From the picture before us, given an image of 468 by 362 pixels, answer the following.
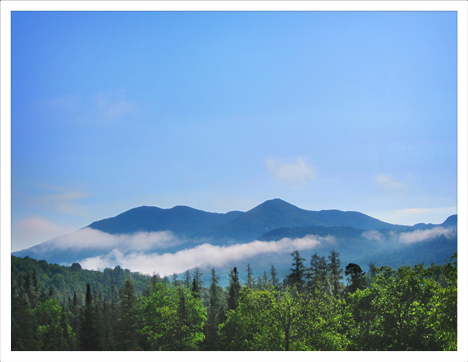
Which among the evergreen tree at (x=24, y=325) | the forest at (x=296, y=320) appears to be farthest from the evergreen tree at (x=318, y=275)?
the evergreen tree at (x=24, y=325)

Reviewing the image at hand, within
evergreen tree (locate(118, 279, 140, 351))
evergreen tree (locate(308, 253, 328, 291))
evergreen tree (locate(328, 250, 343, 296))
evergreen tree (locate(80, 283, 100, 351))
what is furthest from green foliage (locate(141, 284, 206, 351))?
evergreen tree (locate(328, 250, 343, 296))

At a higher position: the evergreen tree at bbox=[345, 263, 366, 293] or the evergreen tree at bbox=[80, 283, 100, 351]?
the evergreen tree at bbox=[345, 263, 366, 293]

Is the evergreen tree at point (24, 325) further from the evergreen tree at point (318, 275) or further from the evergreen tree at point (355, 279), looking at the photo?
the evergreen tree at point (355, 279)

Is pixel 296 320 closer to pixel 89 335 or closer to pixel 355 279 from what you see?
pixel 355 279

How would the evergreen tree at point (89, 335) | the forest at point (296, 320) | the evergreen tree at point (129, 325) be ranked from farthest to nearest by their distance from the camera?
the evergreen tree at point (129, 325) → the evergreen tree at point (89, 335) → the forest at point (296, 320)

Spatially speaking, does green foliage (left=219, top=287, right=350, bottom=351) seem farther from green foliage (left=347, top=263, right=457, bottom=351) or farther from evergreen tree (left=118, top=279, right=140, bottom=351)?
evergreen tree (left=118, top=279, right=140, bottom=351)

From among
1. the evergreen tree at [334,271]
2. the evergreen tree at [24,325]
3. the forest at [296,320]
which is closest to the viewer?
the forest at [296,320]

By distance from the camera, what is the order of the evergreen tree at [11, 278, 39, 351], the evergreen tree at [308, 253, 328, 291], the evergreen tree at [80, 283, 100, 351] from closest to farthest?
the evergreen tree at [11, 278, 39, 351] → the evergreen tree at [80, 283, 100, 351] → the evergreen tree at [308, 253, 328, 291]

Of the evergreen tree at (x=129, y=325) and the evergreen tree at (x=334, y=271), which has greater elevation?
the evergreen tree at (x=334, y=271)

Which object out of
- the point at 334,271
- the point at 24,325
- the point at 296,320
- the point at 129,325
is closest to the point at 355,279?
the point at 334,271

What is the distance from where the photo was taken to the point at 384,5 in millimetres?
17188
